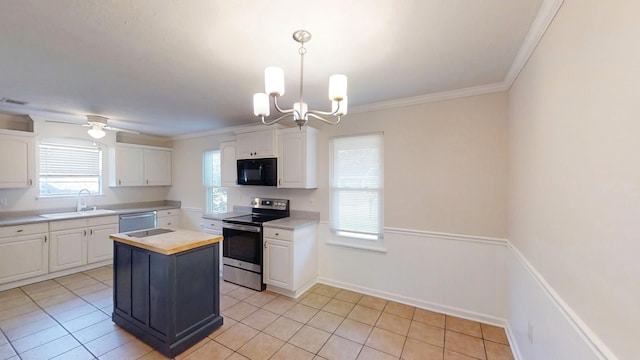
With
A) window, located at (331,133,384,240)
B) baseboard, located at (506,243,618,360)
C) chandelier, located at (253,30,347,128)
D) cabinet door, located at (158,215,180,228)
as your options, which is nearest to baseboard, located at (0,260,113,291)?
cabinet door, located at (158,215,180,228)

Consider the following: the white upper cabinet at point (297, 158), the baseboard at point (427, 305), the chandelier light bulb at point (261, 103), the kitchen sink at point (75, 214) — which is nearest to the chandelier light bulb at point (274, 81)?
the chandelier light bulb at point (261, 103)

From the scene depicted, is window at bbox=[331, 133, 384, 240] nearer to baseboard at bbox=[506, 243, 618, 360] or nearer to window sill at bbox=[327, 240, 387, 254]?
window sill at bbox=[327, 240, 387, 254]

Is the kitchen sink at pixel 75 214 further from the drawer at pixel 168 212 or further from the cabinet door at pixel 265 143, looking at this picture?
the cabinet door at pixel 265 143

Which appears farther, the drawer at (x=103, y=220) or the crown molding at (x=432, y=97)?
the drawer at (x=103, y=220)

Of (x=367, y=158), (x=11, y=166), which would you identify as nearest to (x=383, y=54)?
(x=367, y=158)

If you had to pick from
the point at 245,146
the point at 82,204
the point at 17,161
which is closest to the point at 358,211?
the point at 245,146

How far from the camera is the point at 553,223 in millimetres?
1405

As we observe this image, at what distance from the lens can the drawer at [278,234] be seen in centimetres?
321

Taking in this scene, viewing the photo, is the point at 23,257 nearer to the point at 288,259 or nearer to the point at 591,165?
the point at 288,259

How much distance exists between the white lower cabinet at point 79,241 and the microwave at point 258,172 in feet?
8.17

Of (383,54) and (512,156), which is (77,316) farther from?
(512,156)

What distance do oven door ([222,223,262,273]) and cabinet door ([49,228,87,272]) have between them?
2.35m

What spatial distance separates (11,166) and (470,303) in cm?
634

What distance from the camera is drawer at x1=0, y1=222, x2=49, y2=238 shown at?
131 inches
